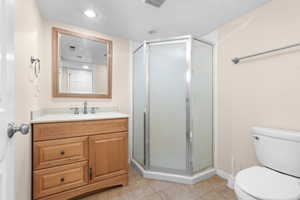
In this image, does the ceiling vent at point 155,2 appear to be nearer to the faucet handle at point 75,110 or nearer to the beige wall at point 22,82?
the beige wall at point 22,82

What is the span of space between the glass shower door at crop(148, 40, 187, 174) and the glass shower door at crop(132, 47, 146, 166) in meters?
0.13

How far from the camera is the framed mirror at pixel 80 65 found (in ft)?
6.26

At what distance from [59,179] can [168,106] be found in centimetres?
146

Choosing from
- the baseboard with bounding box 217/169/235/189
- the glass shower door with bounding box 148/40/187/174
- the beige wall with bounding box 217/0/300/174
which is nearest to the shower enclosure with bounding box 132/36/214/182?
the glass shower door with bounding box 148/40/187/174

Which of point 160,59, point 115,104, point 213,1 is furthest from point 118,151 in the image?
point 213,1

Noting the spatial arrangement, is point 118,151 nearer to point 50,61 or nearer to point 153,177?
point 153,177

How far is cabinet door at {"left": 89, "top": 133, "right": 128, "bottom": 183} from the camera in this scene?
61.7 inches

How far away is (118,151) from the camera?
1.71m

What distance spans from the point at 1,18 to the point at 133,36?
1.91 m

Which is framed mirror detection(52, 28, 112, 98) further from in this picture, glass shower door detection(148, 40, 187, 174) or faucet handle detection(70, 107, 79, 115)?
glass shower door detection(148, 40, 187, 174)

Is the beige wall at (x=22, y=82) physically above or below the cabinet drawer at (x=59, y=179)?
above

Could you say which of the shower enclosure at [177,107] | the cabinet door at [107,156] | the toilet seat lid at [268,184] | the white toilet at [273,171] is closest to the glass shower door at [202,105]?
the shower enclosure at [177,107]

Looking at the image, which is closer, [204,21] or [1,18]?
[1,18]

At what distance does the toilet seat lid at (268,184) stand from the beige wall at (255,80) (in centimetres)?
47
